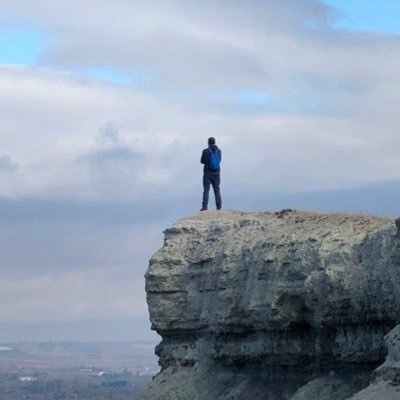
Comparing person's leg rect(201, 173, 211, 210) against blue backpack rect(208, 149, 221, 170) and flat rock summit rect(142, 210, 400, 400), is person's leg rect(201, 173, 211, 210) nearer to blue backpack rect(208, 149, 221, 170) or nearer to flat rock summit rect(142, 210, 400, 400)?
blue backpack rect(208, 149, 221, 170)

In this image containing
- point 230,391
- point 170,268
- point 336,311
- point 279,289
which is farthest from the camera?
point 170,268

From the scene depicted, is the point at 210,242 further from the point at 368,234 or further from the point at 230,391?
the point at 368,234

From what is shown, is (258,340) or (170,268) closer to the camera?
(258,340)

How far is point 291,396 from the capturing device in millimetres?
42906

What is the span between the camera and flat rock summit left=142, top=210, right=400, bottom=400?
1517 inches

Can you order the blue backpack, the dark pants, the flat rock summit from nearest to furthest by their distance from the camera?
the flat rock summit < the blue backpack < the dark pants

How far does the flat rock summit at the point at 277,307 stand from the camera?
3853 cm

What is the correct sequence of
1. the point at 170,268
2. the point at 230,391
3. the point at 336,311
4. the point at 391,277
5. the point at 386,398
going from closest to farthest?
the point at 386,398
the point at 391,277
the point at 336,311
the point at 230,391
the point at 170,268

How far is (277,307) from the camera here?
42719 mm

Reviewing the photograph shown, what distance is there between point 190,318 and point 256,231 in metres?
3.52

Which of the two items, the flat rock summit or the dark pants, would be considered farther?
the dark pants

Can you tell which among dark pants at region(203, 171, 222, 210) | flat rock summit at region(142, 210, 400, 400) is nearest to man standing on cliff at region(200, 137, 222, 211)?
dark pants at region(203, 171, 222, 210)

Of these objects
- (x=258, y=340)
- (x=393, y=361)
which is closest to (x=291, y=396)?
(x=258, y=340)

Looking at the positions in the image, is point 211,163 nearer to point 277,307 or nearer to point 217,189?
point 217,189
